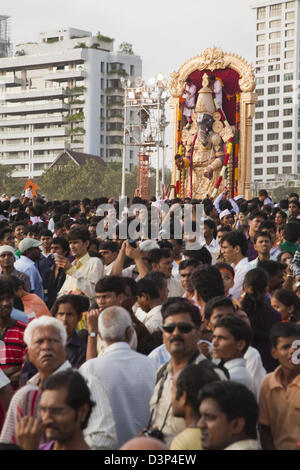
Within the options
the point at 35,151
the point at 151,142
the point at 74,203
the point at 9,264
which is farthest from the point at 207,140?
the point at 35,151

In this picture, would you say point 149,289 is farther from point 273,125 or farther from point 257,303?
point 273,125

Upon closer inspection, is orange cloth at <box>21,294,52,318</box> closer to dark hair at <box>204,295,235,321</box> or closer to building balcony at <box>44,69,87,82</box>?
dark hair at <box>204,295,235,321</box>

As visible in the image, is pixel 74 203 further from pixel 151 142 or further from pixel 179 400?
pixel 151 142

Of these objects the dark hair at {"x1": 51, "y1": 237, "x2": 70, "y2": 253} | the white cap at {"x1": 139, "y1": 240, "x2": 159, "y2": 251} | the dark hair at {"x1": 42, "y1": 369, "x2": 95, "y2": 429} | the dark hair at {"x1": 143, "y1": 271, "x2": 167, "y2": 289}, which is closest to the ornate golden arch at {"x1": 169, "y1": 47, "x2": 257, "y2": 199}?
the dark hair at {"x1": 51, "y1": 237, "x2": 70, "y2": 253}

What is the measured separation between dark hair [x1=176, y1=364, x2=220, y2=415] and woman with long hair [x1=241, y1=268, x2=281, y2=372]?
1599 millimetres

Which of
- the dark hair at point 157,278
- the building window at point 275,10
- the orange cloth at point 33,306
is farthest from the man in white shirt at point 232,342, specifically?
the building window at point 275,10

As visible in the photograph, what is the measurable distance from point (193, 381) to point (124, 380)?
731 millimetres

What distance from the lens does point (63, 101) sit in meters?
94.6

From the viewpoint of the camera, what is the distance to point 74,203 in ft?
54.6

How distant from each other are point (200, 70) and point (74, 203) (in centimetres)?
1240

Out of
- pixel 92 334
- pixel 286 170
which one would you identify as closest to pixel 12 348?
pixel 92 334

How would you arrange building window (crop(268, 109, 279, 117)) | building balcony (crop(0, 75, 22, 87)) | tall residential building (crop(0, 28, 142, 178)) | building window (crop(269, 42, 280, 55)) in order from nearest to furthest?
tall residential building (crop(0, 28, 142, 178)), building balcony (crop(0, 75, 22, 87)), building window (crop(269, 42, 280, 55)), building window (crop(268, 109, 279, 117))

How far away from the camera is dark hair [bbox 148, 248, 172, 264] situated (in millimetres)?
7617

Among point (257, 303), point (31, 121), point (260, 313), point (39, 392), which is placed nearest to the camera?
point (39, 392)
